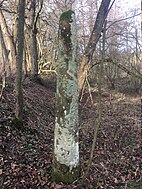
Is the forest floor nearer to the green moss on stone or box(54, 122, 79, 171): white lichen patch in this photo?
the green moss on stone

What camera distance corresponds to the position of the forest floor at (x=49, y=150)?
5230 millimetres

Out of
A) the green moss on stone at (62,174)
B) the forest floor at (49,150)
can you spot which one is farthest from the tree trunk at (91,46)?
the green moss on stone at (62,174)

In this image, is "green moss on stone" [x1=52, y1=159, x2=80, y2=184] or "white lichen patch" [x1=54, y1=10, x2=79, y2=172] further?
"green moss on stone" [x1=52, y1=159, x2=80, y2=184]

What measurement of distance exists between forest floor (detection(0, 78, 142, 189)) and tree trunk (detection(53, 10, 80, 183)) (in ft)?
0.87

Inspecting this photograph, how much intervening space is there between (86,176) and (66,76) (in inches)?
75.4

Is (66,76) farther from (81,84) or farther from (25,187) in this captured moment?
(81,84)

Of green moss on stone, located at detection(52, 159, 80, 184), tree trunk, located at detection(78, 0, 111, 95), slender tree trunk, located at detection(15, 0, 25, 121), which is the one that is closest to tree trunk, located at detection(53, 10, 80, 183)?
green moss on stone, located at detection(52, 159, 80, 184)

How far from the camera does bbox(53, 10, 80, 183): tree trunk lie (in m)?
4.94

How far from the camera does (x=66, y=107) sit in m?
5.06

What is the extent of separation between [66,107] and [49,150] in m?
1.80

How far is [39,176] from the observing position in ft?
17.3

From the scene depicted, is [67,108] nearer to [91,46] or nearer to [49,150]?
[49,150]

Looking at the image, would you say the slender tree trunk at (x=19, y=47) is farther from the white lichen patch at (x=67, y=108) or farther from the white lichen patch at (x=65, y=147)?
the white lichen patch at (x=65, y=147)

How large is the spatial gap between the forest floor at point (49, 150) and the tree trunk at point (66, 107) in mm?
266
